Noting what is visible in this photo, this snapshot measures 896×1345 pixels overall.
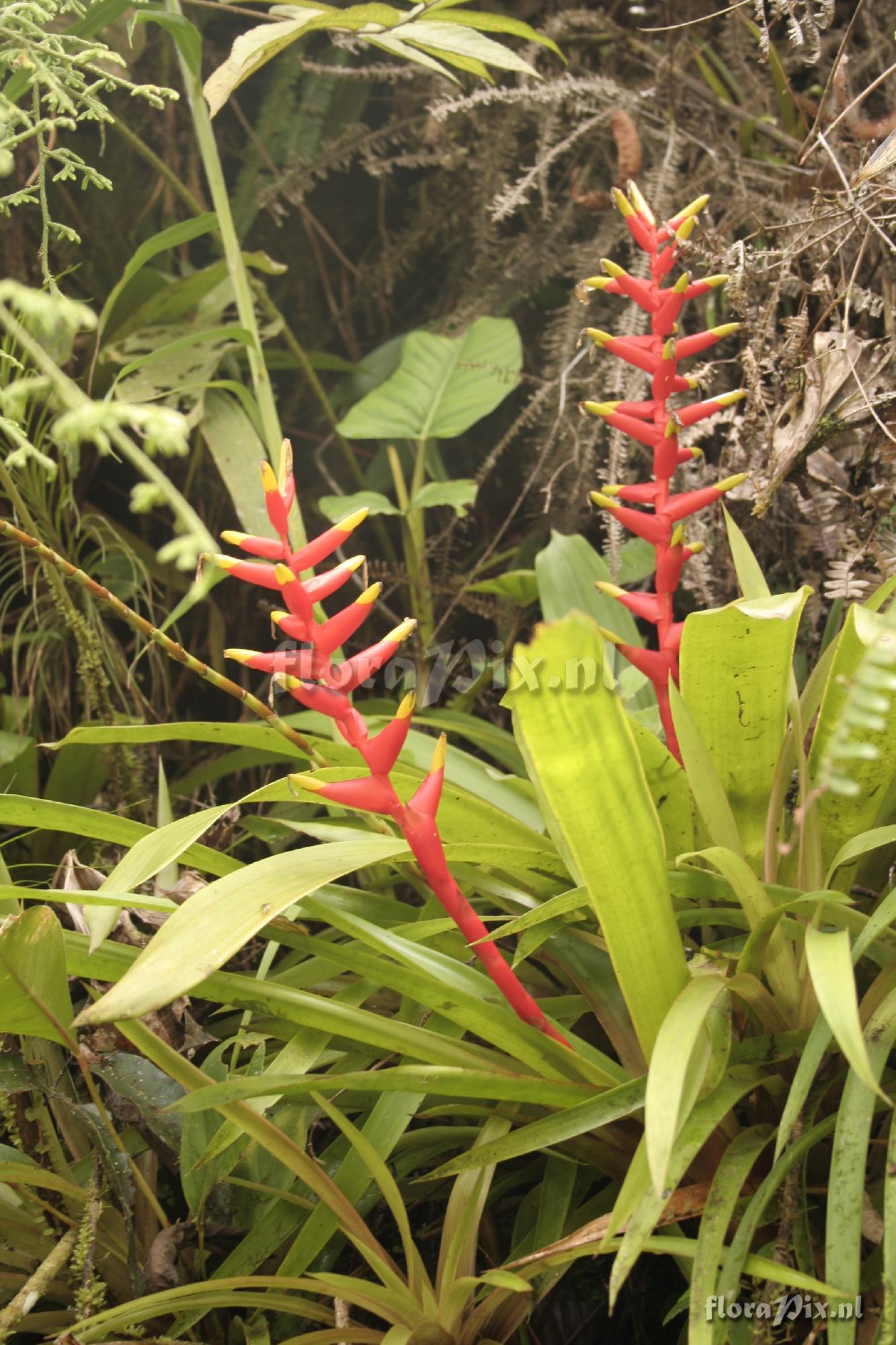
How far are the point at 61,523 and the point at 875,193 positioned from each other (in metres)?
1.00

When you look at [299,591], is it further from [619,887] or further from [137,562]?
[137,562]

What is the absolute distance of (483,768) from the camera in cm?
89

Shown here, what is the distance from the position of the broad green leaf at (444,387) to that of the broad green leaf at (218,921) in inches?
30.4

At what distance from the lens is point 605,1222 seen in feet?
1.77

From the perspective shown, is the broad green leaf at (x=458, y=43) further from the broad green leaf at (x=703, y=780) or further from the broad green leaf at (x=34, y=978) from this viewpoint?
the broad green leaf at (x=34, y=978)

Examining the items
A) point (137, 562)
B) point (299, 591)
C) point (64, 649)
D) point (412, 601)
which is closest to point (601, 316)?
point (412, 601)

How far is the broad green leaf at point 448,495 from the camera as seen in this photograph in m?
1.16

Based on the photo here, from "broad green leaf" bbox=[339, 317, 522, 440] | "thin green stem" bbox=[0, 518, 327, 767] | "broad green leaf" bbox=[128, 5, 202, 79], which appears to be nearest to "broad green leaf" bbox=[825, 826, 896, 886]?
"thin green stem" bbox=[0, 518, 327, 767]

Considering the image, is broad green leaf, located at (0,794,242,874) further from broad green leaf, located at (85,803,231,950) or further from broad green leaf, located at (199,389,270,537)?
broad green leaf, located at (199,389,270,537)

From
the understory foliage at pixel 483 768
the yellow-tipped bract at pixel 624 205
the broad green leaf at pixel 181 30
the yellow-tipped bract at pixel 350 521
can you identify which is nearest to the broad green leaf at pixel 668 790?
the understory foliage at pixel 483 768

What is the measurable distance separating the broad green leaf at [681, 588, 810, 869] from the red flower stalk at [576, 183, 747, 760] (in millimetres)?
46

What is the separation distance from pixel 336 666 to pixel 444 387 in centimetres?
85

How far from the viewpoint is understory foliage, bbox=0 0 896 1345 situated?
19.9 inches

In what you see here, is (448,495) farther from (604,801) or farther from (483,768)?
(604,801)
